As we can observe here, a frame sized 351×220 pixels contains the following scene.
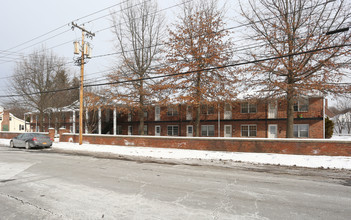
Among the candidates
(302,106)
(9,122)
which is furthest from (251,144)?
(9,122)

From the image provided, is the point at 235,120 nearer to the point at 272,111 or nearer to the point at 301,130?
the point at 272,111

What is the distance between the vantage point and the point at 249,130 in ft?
87.5

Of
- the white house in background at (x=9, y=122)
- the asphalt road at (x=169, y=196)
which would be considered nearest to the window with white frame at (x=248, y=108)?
the asphalt road at (x=169, y=196)

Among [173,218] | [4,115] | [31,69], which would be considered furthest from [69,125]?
[173,218]

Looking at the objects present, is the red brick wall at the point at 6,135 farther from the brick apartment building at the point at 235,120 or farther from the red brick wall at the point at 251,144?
the red brick wall at the point at 251,144

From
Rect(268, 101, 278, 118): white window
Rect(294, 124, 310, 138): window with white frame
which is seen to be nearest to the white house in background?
Rect(268, 101, 278, 118): white window

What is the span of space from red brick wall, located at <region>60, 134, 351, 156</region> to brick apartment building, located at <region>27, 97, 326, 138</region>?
4.89 meters

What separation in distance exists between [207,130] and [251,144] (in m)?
15.3

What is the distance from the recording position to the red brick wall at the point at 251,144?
12109 millimetres

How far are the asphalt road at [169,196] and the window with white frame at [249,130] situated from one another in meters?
18.3

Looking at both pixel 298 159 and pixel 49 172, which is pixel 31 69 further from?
pixel 298 159

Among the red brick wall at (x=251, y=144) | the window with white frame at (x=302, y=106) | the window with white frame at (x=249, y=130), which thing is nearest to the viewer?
the red brick wall at (x=251, y=144)

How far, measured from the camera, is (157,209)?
4.57 metres

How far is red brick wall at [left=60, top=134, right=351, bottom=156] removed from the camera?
477 inches
